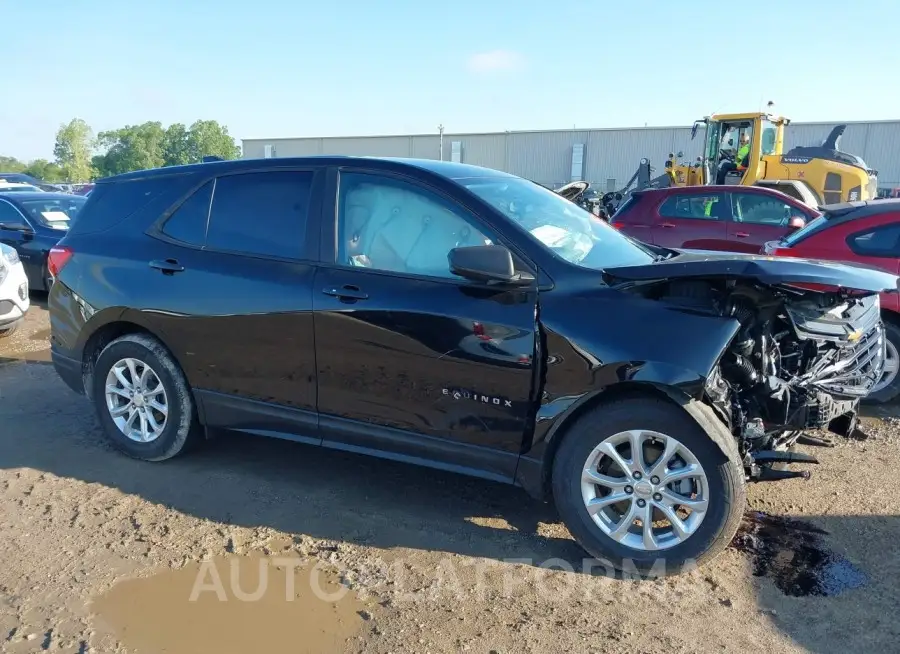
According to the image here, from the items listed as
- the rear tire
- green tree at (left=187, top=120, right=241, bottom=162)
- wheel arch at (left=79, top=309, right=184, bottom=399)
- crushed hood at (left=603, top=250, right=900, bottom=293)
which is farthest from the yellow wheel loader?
green tree at (left=187, top=120, right=241, bottom=162)

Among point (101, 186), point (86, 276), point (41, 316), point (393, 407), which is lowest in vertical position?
point (41, 316)

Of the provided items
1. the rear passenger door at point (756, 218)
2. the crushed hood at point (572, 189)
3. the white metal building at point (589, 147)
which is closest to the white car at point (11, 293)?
the crushed hood at point (572, 189)

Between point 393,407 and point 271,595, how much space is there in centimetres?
107

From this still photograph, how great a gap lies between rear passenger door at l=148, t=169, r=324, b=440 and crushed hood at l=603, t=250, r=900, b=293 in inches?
67.9

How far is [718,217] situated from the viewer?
378 inches

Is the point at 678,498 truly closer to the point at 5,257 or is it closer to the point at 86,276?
the point at 86,276

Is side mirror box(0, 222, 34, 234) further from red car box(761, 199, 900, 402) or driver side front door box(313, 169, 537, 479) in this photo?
red car box(761, 199, 900, 402)

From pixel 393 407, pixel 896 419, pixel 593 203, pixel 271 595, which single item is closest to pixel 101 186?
pixel 393 407

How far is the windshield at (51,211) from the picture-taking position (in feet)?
32.9

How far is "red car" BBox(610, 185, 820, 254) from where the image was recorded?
9.35m

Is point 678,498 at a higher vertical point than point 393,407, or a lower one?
lower

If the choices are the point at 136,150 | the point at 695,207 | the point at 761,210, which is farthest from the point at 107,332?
the point at 136,150

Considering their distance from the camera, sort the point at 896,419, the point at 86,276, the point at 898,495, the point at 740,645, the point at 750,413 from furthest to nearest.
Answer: the point at 896,419 < the point at 86,276 < the point at 898,495 < the point at 750,413 < the point at 740,645

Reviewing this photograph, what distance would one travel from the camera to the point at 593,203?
19.6 metres
